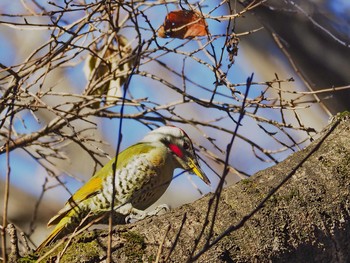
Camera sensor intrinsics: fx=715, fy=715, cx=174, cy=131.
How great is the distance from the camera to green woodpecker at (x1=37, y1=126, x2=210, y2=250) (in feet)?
10.0

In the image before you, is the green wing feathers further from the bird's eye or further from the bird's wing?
the bird's eye

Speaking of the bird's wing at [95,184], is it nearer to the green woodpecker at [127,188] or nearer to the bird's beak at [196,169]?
the green woodpecker at [127,188]

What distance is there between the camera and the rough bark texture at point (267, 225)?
204 cm

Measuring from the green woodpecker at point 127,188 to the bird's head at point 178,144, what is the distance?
4 centimetres

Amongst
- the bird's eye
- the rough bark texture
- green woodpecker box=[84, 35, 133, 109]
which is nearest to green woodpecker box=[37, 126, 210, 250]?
the bird's eye

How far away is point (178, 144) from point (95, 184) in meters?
0.55

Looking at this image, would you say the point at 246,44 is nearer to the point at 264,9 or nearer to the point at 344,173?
the point at 264,9

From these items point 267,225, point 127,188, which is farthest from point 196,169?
point 267,225

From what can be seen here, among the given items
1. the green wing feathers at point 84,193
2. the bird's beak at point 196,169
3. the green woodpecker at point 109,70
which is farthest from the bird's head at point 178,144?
the green woodpecker at point 109,70

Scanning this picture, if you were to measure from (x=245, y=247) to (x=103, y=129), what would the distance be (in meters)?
5.99

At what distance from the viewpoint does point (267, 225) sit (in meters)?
2.15

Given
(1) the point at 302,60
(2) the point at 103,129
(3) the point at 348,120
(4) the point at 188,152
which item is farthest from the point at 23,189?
(3) the point at 348,120

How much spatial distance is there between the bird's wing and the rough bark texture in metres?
0.97

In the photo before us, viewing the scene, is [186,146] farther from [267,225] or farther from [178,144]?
[267,225]
